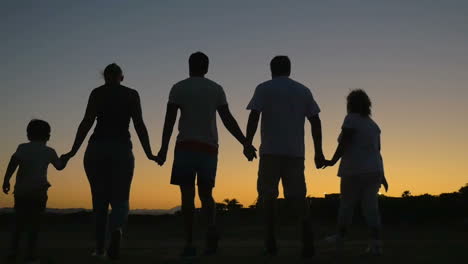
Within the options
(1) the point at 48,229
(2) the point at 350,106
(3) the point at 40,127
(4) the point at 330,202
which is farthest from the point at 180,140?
(4) the point at 330,202

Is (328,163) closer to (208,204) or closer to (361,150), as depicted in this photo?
(361,150)

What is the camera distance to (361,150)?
26.4 feet

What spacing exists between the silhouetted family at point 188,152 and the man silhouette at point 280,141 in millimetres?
12

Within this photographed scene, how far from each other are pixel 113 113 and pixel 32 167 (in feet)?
4.62

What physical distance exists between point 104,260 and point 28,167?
1716 millimetres

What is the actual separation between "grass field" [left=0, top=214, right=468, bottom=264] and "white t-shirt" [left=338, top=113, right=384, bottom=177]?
1091mm

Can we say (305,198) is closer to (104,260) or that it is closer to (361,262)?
(361,262)

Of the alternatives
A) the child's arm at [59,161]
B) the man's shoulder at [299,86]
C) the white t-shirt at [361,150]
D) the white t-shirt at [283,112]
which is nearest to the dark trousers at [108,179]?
the child's arm at [59,161]

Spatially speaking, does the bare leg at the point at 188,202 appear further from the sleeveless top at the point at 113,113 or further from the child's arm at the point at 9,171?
the child's arm at the point at 9,171

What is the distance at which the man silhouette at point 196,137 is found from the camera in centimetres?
664

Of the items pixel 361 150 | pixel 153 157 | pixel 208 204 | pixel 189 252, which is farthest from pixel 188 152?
pixel 361 150

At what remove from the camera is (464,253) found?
7508 millimetres

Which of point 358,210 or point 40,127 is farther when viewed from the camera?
point 358,210

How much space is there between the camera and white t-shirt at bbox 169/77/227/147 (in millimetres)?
6727
